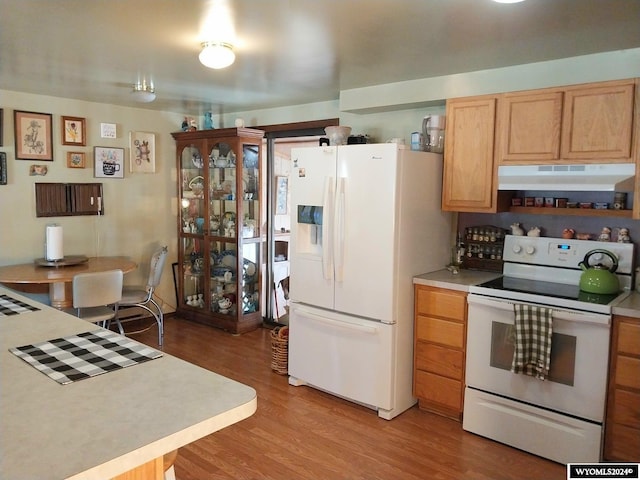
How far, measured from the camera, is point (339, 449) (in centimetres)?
274

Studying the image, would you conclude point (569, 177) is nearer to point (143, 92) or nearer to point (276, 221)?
point (276, 221)

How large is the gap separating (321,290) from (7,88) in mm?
3142

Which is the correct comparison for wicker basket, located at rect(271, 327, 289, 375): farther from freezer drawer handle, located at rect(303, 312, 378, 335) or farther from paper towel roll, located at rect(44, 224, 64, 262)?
paper towel roll, located at rect(44, 224, 64, 262)

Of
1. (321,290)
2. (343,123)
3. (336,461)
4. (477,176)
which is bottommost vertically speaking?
(336,461)

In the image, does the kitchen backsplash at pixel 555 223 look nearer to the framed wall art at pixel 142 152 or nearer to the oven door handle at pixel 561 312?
the oven door handle at pixel 561 312

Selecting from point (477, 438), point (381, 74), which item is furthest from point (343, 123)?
point (477, 438)

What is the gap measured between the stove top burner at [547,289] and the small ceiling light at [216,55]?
194 centimetres

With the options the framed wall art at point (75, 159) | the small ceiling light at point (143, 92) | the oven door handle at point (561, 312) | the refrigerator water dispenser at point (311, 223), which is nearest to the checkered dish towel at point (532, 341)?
the oven door handle at point (561, 312)

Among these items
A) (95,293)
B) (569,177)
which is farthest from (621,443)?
(95,293)

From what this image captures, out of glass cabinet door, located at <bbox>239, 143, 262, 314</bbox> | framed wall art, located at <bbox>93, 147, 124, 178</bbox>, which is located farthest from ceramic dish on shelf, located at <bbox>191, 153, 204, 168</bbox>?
framed wall art, located at <bbox>93, 147, 124, 178</bbox>

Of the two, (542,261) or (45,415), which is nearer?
(45,415)

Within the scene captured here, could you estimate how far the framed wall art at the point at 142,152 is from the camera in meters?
4.97

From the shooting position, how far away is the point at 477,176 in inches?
123

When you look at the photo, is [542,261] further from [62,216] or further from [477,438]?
[62,216]
